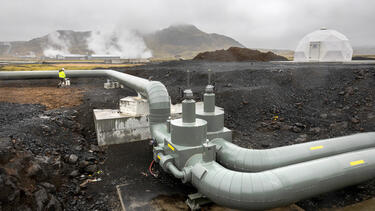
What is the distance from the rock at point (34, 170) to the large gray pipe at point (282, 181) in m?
4.59

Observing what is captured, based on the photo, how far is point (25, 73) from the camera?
61.8 feet

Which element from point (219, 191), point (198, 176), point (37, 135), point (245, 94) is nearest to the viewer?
point (219, 191)

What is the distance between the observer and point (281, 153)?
665 centimetres

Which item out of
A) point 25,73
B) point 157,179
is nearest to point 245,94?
point 157,179

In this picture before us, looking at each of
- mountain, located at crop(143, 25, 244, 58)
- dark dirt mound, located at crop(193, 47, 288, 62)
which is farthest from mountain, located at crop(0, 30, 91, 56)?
dark dirt mound, located at crop(193, 47, 288, 62)

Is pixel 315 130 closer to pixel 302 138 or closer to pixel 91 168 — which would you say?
pixel 302 138

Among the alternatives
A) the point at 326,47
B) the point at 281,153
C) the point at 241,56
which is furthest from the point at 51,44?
the point at 281,153

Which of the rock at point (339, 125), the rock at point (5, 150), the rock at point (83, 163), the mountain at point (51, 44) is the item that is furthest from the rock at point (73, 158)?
the mountain at point (51, 44)

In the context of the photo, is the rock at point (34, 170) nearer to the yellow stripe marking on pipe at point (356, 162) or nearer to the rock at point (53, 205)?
the rock at point (53, 205)

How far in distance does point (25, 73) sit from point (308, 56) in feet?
95.6

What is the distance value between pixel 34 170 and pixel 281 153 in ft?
22.1

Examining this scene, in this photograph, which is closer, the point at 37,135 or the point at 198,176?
the point at 198,176

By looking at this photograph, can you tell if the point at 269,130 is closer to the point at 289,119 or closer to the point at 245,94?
the point at 289,119

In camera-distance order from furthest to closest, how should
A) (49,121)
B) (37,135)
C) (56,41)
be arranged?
(56,41) → (49,121) → (37,135)
